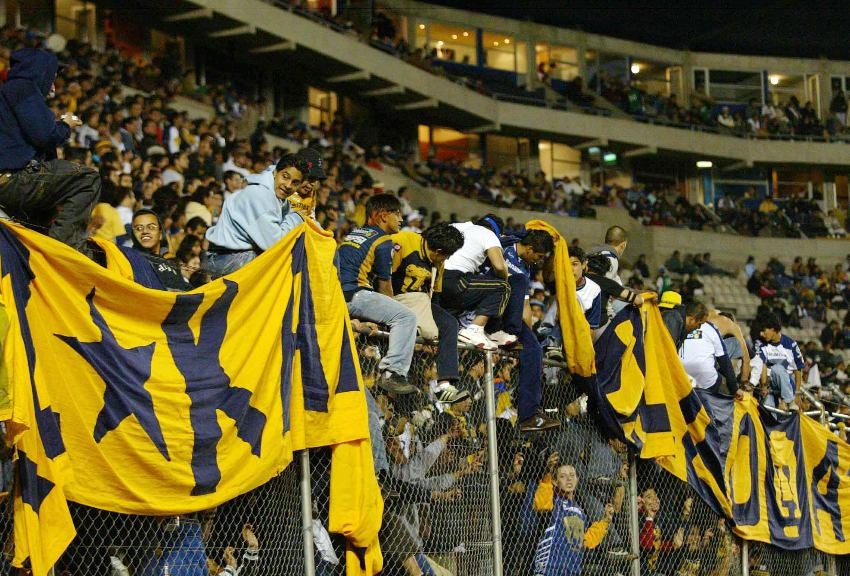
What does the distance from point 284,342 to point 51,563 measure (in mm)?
1804

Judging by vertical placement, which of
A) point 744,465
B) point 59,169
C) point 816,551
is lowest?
point 816,551

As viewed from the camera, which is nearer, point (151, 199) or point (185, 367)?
point (185, 367)

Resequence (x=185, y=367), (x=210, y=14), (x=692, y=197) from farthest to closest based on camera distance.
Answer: (x=692, y=197), (x=210, y=14), (x=185, y=367)

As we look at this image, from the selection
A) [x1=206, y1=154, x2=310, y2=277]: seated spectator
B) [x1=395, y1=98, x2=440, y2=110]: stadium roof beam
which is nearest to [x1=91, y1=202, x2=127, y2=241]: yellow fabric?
[x1=206, y1=154, x2=310, y2=277]: seated spectator

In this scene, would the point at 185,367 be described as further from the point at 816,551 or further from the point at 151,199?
the point at 816,551

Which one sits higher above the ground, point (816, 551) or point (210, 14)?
point (210, 14)

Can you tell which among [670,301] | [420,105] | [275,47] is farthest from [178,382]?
[420,105]

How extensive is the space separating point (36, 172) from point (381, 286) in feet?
8.08

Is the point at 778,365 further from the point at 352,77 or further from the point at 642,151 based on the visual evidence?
the point at 642,151

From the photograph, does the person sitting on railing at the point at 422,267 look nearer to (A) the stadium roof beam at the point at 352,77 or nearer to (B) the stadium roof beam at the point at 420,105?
(A) the stadium roof beam at the point at 352,77

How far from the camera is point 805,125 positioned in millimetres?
39344

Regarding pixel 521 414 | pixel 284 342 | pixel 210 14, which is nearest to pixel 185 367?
pixel 284 342

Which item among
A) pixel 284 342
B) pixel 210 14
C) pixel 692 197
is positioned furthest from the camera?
pixel 692 197

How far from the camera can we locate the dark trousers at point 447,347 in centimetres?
740
